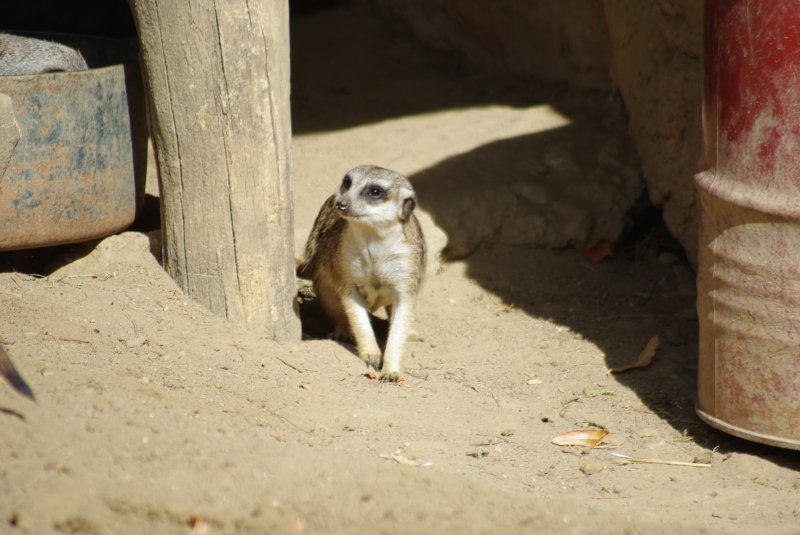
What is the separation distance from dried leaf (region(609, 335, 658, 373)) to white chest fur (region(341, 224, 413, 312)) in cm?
113

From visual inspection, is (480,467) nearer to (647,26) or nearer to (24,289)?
(24,289)

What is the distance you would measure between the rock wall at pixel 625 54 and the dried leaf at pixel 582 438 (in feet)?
6.12

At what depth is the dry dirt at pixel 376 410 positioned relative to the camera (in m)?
2.75

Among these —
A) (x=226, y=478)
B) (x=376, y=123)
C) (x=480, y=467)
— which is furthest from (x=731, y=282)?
(x=376, y=123)

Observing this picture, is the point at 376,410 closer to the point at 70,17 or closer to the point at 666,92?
the point at 666,92

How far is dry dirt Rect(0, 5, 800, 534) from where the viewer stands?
9.01ft

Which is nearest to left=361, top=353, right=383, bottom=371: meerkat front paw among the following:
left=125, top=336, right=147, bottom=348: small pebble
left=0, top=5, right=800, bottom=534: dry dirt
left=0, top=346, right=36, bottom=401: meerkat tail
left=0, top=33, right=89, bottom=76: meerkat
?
left=0, top=5, right=800, bottom=534: dry dirt

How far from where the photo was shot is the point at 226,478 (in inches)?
111

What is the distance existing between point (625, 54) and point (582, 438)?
2917 mm

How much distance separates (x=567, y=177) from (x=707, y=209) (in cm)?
226

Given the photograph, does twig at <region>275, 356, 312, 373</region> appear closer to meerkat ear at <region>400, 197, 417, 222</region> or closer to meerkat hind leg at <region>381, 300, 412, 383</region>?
meerkat hind leg at <region>381, 300, 412, 383</region>

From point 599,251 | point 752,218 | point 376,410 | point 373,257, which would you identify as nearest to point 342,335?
point 373,257

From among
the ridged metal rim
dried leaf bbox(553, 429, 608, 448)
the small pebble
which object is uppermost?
the small pebble

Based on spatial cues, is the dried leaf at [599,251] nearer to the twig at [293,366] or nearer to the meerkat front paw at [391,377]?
the meerkat front paw at [391,377]
